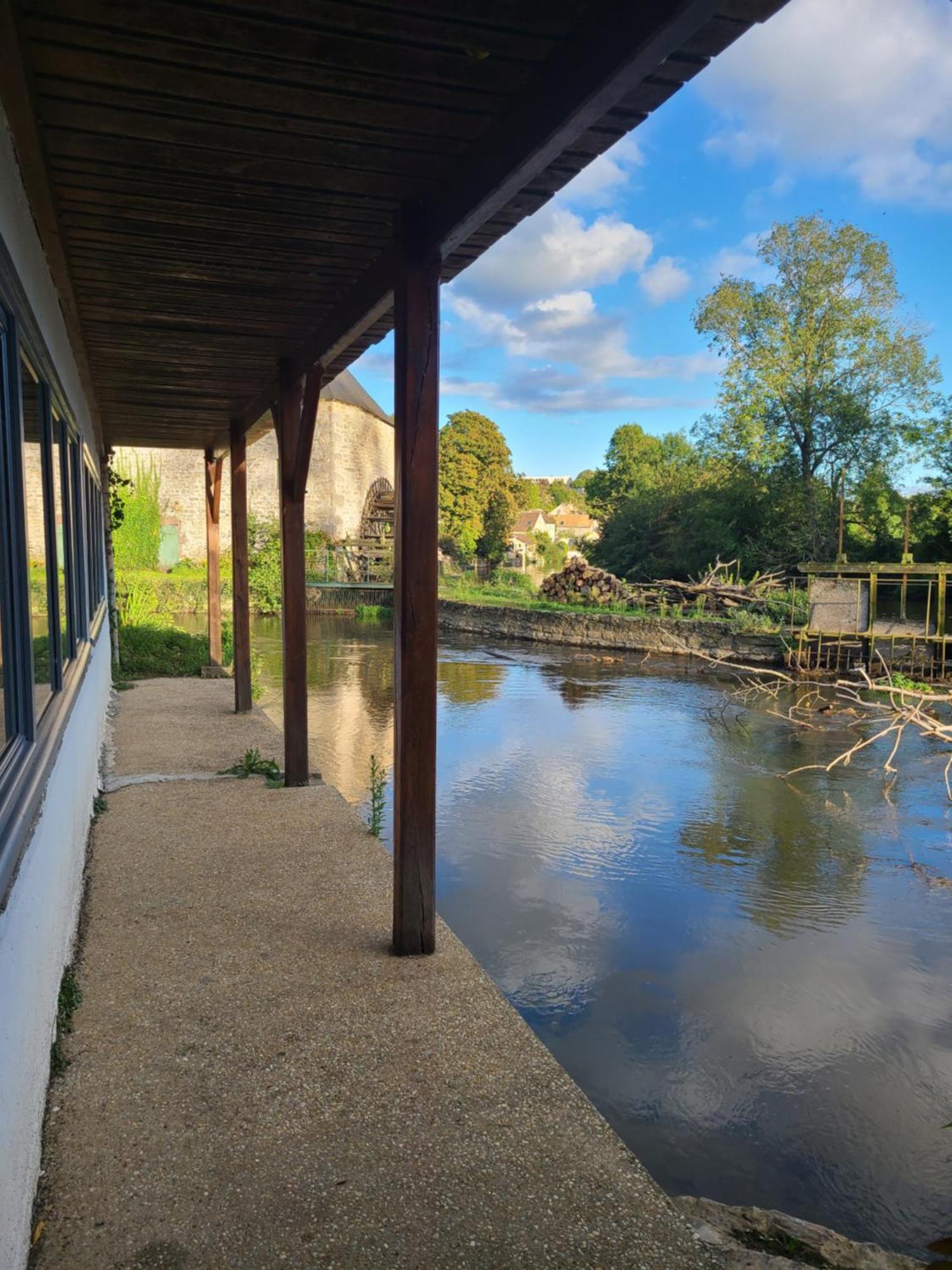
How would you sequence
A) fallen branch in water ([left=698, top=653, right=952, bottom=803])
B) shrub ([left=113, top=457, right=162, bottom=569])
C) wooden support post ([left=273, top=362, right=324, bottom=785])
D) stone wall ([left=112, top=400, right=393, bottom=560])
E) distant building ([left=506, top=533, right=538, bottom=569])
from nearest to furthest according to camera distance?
wooden support post ([left=273, top=362, right=324, bottom=785]), fallen branch in water ([left=698, top=653, right=952, bottom=803]), shrub ([left=113, top=457, right=162, bottom=569]), stone wall ([left=112, top=400, right=393, bottom=560]), distant building ([left=506, top=533, right=538, bottom=569])

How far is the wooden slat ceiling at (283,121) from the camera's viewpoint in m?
2.11

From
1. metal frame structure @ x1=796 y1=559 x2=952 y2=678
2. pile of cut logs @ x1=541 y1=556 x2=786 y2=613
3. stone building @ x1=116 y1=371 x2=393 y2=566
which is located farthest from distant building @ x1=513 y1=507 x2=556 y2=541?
metal frame structure @ x1=796 y1=559 x2=952 y2=678

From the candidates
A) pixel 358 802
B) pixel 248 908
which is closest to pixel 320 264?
pixel 248 908

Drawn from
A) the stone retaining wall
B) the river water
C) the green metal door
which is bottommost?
the river water

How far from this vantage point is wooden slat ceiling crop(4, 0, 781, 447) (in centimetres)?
211

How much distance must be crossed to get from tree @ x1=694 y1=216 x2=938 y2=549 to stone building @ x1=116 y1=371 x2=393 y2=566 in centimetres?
1393

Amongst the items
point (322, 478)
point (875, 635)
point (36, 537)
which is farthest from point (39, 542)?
point (322, 478)

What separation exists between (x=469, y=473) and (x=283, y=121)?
121ft

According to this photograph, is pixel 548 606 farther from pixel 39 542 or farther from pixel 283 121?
pixel 283 121

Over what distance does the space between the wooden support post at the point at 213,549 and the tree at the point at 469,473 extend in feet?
87.8

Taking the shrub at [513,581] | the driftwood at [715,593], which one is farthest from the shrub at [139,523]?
the driftwood at [715,593]

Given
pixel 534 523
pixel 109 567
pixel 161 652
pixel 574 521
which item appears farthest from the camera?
pixel 574 521

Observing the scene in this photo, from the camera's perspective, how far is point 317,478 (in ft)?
114

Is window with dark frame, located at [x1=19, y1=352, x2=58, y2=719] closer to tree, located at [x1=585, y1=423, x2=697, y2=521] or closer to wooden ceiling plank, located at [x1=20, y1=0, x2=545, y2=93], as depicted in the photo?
wooden ceiling plank, located at [x1=20, y1=0, x2=545, y2=93]
